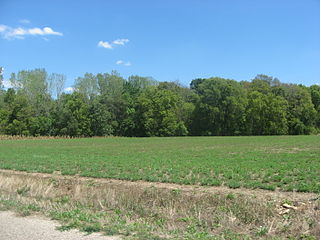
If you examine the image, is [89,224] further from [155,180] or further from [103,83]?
[103,83]

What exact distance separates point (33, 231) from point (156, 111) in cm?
7906

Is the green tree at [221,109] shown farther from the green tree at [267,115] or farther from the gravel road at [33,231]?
the gravel road at [33,231]

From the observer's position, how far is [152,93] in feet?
287

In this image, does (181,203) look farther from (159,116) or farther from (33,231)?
(159,116)

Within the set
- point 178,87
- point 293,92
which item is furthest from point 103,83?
point 293,92

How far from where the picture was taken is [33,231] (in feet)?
17.8

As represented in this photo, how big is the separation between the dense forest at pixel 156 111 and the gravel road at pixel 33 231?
245 ft

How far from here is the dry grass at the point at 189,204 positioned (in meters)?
6.61

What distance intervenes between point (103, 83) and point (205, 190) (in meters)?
87.4

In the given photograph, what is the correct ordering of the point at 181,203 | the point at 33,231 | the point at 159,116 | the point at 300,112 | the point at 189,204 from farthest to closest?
the point at 159,116, the point at 300,112, the point at 181,203, the point at 189,204, the point at 33,231

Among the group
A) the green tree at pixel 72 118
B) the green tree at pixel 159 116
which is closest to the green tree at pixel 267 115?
the green tree at pixel 159 116

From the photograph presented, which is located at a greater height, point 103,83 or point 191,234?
point 103,83

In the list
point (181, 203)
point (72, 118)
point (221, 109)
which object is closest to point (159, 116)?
point (221, 109)

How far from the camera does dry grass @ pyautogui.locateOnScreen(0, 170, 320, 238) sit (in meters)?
6.61
